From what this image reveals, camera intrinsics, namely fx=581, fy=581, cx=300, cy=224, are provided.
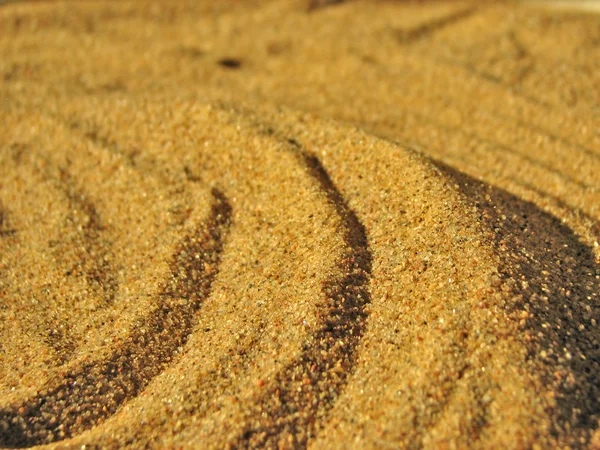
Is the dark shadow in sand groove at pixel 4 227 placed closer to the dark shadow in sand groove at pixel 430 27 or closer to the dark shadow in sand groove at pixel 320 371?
the dark shadow in sand groove at pixel 320 371

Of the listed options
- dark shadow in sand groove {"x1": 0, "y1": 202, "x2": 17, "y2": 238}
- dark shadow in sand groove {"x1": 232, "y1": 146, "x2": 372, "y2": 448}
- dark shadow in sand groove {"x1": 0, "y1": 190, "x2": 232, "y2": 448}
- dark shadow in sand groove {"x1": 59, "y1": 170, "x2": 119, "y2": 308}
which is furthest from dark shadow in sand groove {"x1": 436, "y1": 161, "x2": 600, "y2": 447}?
dark shadow in sand groove {"x1": 0, "y1": 202, "x2": 17, "y2": 238}

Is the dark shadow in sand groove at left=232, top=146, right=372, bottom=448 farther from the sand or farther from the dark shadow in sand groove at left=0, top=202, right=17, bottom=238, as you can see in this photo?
the dark shadow in sand groove at left=0, top=202, right=17, bottom=238

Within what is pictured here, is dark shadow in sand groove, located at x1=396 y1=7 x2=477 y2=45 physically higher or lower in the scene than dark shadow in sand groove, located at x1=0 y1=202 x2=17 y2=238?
higher

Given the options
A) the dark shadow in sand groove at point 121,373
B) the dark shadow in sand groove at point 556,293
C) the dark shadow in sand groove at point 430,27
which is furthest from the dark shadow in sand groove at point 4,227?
the dark shadow in sand groove at point 430,27

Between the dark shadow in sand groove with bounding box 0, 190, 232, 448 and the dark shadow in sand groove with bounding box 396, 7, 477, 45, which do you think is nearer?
the dark shadow in sand groove with bounding box 0, 190, 232, 448

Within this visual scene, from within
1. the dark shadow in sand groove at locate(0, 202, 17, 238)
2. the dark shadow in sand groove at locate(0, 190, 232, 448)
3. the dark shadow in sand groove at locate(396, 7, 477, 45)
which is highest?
the dark shadow in sand groove at locate(396, 7, 477, 45)

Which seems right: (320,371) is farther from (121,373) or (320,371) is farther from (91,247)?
(91,247)

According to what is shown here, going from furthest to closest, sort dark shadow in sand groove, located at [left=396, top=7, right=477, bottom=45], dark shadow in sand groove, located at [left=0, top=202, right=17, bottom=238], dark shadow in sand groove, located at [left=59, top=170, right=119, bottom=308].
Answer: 1. dark shadow in sand groove, located at [left=396, top=7, right=477, bottom=45]
2. dark shadow in sand groove, located at [left=0, top=202, right=17, bottom=238]
3. dark shadow in sand groove, located at [left=59, top=170, right=119, bottom=308]

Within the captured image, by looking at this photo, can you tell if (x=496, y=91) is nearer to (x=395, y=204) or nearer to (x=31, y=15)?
(x=395, y=204)

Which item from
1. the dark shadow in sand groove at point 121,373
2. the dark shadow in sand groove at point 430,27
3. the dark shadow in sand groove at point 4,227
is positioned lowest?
the dark shadow in sand groove at point 121,373
